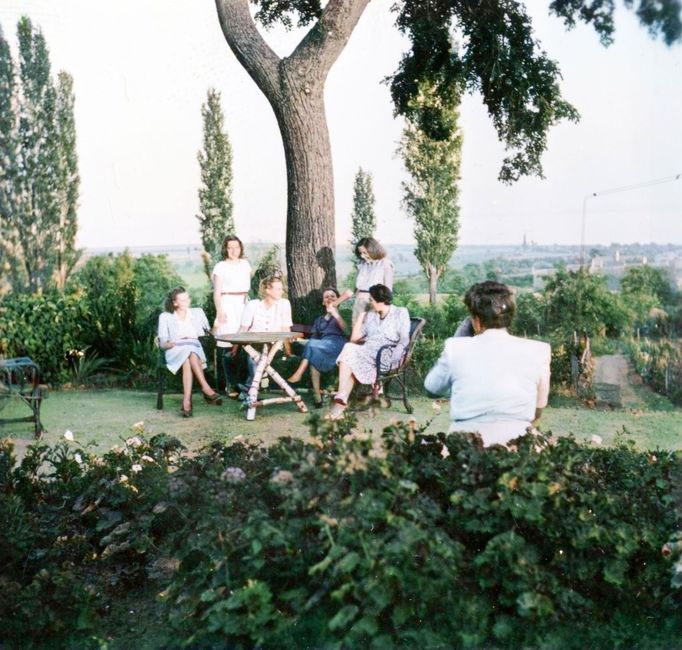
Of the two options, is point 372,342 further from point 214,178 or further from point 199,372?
point 214,178

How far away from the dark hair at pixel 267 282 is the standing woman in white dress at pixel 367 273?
0.60m

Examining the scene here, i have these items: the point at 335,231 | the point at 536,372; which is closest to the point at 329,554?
the point at 536,372

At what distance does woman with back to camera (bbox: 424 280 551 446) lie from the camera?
317cm

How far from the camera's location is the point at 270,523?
107 inches

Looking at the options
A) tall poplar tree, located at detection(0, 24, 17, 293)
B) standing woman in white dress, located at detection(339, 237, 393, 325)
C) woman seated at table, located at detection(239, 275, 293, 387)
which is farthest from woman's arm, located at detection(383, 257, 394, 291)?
tall poplar tree, located at detection(0, 24, 17, 293)

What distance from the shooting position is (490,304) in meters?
3.19

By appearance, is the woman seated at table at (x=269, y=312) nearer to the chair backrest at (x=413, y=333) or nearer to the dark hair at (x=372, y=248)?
the dark hair at (x=372, y=248)

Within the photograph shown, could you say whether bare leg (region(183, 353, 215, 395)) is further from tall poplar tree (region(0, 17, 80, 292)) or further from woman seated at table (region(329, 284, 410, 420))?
tall poplar tree (region(0, 17, 80, 292))

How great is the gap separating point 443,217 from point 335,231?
0.71 meters

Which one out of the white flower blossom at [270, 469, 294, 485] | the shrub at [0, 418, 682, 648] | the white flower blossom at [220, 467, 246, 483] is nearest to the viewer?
the shrub at [0, 418, 682, 648]

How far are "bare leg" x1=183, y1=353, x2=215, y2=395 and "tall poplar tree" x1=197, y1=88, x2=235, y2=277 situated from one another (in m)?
0.72

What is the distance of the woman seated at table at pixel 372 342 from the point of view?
4371 millimetres

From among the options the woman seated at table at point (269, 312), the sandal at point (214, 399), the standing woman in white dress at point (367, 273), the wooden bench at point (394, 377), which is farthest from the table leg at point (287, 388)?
the standing woman in white dress at point (367, 273)

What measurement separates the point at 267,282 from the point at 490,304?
2.29 meters
